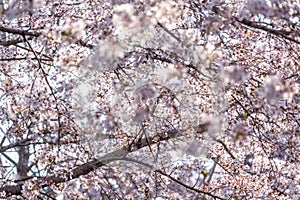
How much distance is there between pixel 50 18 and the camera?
13.3 feet

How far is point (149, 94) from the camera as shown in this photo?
2.72 metres

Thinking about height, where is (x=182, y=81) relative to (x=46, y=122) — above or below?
below

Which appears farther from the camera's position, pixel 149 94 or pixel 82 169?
pixel 82 169

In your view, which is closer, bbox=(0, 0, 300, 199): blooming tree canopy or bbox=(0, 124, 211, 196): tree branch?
bbox=(0, 0, 300, 199): blooming tree canopy

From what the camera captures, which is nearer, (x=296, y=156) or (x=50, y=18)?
(x=50, y=18)

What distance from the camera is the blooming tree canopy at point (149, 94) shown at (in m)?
2.66

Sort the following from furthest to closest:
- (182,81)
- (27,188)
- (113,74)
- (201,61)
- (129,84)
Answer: (27,188)
(113,74)
(129,84)
(182,81)
(201,61)

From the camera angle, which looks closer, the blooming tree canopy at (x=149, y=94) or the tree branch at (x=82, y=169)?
the blooming tree canopy at (x=149, y=94)

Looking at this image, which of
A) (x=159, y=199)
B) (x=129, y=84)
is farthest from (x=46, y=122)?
(x=129, y=84)

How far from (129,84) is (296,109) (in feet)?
5.18

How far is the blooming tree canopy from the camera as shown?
105 inches

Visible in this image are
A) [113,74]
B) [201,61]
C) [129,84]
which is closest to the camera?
[201,61]

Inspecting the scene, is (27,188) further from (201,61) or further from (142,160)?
(201,61)

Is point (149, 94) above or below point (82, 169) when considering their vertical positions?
below
